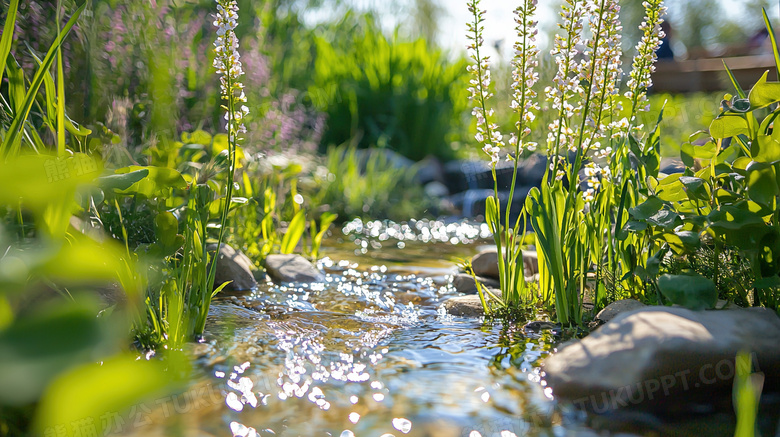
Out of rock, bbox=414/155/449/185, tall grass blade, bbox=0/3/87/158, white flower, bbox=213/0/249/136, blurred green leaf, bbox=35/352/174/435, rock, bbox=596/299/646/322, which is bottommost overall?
rock, bbox=596/299/646/322

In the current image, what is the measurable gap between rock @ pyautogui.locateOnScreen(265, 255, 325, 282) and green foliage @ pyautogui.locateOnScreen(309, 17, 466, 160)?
187 inches

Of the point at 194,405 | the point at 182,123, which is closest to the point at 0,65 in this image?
the point at 194,405

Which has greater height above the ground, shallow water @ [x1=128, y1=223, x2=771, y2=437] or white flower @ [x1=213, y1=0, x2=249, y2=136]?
white flower @ [x1=213, y1=0, x2=249, y2=136]

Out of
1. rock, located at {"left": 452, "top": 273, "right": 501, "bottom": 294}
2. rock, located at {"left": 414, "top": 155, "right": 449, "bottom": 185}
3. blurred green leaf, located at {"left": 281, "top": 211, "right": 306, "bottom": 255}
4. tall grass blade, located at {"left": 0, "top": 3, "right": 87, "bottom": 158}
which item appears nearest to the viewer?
tall grass blade, located at {"left": 0, "top": 3, "right": 87, "bottom": 158}

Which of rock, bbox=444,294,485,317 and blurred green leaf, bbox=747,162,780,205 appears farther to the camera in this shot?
rock, bbox=444,294,485,317

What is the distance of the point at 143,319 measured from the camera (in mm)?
1923

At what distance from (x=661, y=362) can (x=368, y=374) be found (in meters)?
0.82

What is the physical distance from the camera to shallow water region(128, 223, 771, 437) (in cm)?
150

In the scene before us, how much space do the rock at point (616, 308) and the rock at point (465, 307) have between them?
1.65ft

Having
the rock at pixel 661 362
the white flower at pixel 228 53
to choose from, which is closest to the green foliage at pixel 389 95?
the white flower at pixel 228 53

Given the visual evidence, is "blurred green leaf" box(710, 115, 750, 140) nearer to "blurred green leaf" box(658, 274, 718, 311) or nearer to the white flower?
"blurred green leaf" box(658, 274, 718, 311)

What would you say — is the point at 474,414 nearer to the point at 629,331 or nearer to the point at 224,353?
the point at 629,331

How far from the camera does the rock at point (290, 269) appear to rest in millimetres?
3125

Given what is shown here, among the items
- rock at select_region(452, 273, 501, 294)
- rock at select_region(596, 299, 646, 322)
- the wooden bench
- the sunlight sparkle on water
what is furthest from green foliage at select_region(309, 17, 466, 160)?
the sunlight sparkle on water
